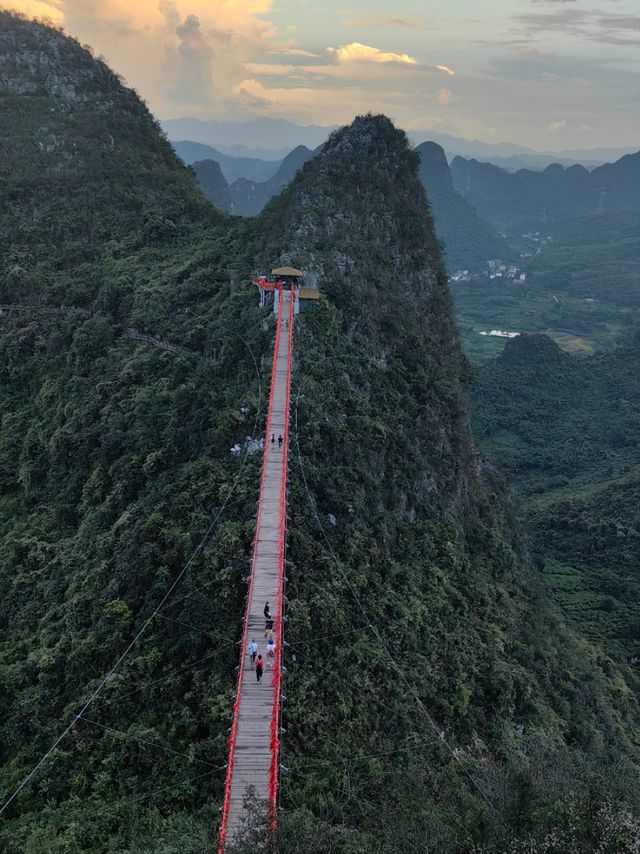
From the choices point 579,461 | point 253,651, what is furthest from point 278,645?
point 579,461

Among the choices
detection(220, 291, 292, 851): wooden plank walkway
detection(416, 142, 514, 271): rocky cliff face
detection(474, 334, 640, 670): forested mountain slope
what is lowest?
detection(474, 334, 640, 670): forested mountain slope

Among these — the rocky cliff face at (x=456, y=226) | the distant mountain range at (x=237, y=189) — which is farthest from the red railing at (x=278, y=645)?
the rocky cliff face at (x=456, y=226)

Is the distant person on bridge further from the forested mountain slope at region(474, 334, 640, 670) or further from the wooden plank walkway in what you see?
the forested mountain slope at region(474, 334, 640, 670)

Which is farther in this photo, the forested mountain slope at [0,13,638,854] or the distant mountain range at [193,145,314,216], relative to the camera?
the distant mountain range at [193,145,314,216]

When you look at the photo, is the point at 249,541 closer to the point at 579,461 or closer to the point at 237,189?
the point at 579,461

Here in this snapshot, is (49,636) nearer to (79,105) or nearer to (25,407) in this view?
(25,407)

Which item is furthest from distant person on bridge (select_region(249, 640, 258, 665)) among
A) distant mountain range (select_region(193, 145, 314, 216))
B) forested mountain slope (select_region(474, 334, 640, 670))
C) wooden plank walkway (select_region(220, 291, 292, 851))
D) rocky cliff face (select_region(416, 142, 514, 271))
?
rocky cliff face (select_region(416, 142, 514, 271))
